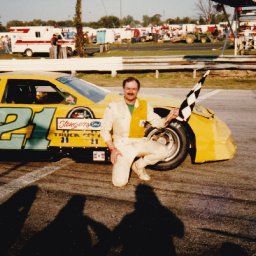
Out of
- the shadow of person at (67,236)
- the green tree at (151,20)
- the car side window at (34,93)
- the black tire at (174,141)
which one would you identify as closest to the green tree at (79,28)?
the car side window at (34,93)

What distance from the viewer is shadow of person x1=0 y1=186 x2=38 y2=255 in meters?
3.54

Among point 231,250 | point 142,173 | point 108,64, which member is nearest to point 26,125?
point 142,173

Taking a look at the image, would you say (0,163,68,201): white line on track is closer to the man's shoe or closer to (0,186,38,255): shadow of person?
Answer: (0,186,38,255): shadow of person

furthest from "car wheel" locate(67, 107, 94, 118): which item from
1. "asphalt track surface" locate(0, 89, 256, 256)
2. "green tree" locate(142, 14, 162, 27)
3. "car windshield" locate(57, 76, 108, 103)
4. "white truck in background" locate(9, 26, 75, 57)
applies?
"green tree" locate(142, 14, 162, 27)

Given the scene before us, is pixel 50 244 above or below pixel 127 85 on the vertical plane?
below

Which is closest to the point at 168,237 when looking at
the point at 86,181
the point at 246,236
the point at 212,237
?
the point at 212,237

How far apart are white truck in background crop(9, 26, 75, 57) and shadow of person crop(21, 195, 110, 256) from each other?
3124 cm

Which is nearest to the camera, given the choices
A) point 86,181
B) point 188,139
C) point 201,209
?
point 201,209

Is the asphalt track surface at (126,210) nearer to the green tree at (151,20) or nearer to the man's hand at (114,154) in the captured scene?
the man's hand at (114,154)

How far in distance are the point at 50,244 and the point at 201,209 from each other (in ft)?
5.64

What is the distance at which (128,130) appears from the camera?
4859mm

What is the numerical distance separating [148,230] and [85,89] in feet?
9.28

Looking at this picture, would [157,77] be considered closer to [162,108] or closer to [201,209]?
[162,108]

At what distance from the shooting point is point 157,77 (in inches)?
682
